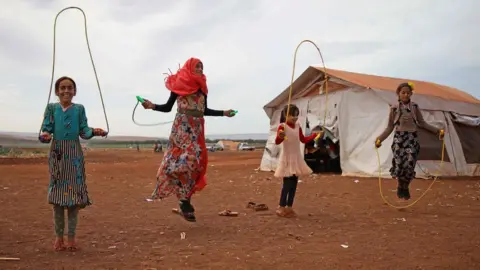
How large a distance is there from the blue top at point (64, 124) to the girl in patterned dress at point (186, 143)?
105 cm

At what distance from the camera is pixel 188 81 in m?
5.12

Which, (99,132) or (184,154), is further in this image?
(184,154)

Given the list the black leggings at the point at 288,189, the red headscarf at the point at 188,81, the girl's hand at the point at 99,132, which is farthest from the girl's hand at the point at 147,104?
the black leggings at the point at 288,189

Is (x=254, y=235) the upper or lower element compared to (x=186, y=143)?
lower

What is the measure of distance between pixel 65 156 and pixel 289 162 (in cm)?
288

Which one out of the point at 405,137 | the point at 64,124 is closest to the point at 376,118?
the point at 405,137

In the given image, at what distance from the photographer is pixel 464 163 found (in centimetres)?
1257

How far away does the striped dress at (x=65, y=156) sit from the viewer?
12.8 feet

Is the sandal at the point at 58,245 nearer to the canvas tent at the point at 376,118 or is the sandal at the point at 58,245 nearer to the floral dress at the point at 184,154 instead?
the floral dress at the point at 184,154

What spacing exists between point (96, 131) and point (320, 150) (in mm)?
10605

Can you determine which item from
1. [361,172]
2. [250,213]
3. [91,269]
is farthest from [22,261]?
[361,172]

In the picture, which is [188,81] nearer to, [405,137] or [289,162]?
[289,162]

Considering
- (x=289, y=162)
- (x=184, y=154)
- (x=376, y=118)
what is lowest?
(x=289, y=162)

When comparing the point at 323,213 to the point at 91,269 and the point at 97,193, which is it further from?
the point at 97,193
